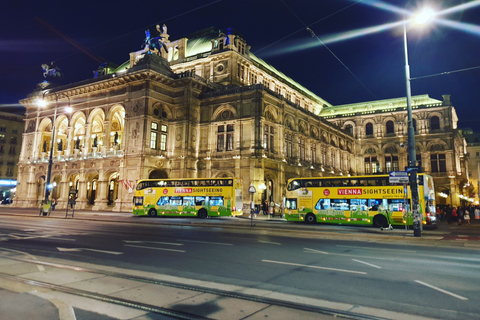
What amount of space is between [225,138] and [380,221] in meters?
23.1

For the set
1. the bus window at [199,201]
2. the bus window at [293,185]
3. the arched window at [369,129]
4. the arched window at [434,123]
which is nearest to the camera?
the bus window at [293,185]

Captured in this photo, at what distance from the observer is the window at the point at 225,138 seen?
41.9 metres

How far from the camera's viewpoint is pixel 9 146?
83250mm

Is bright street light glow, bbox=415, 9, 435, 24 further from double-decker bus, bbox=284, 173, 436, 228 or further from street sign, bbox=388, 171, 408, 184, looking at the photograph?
double-decker bus, bbox=284, 173, 436, 228

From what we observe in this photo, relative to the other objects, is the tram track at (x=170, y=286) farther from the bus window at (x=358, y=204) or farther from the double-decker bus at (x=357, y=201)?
the bus window at (x=358, y=204)

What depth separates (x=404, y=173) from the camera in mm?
17547

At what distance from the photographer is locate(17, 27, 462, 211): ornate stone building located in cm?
3991

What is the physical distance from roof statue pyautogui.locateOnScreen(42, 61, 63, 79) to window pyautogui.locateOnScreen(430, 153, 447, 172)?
2880 inches

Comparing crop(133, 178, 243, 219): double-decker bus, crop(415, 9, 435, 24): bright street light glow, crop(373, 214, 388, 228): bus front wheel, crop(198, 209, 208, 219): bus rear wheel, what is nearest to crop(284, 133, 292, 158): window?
crop(133, 178, 243, 219): double-decker bus

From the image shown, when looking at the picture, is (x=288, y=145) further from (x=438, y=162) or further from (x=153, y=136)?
(x=438, y=162)

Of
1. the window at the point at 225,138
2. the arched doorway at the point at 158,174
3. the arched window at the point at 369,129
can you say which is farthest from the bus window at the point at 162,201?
the arched window at the point at 369,129

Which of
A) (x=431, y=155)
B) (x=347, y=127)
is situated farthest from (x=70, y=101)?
(x=431, y=155)

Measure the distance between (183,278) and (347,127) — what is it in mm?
72916

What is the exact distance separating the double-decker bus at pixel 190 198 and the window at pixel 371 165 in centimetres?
4989
